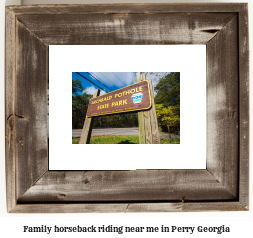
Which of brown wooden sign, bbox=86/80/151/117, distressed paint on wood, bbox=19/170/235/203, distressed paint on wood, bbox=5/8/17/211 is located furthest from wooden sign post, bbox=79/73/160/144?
distressed paint on wood, bbox=5/8/17/211

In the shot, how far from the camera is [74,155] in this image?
0.49 m

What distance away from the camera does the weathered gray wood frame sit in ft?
1.55

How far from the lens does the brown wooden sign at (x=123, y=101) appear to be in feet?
1.60

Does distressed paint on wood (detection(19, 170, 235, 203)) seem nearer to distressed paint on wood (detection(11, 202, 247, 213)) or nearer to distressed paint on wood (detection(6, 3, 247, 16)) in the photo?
distressed paint on wood (detection(11, 202, 247, 213))

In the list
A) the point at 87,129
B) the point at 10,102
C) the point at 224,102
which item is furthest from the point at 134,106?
the point at 10,102

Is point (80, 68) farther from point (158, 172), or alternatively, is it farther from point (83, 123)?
point (158, 172)

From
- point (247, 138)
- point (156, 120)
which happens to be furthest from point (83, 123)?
point (247, 138)

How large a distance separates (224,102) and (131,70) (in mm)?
304

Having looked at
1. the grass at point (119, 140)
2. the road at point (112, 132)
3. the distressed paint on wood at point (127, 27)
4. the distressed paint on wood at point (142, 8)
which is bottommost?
the grass at point (119, 140)
